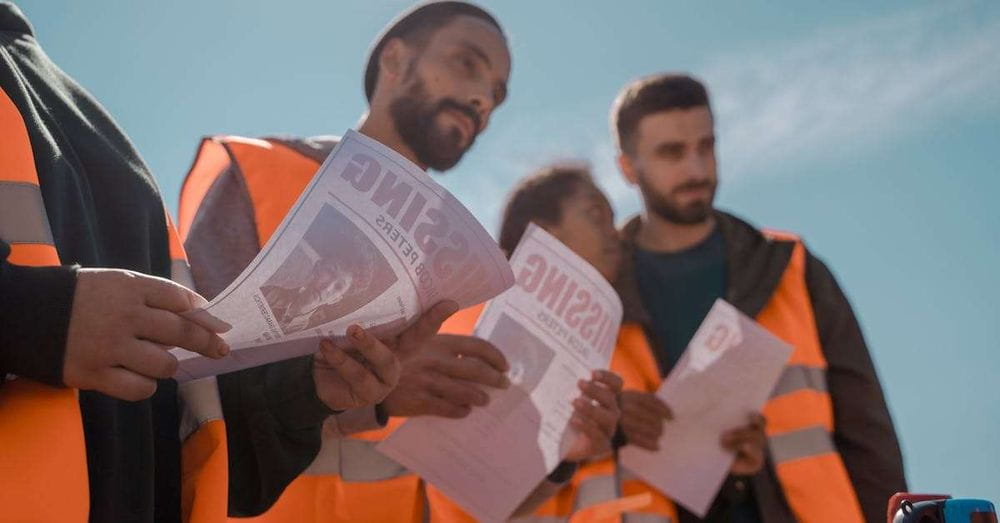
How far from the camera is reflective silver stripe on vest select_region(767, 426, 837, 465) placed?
11.4 feet

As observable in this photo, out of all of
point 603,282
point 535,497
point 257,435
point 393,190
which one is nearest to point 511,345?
point 603,282

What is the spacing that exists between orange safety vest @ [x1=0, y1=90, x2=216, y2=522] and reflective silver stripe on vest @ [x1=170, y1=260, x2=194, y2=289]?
315 mm

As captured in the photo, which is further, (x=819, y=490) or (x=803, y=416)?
(x=803, y=416)

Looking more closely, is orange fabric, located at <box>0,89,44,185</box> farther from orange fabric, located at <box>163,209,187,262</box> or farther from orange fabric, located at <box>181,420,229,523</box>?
orange fabric, located at <box>181,420,229,523</box>

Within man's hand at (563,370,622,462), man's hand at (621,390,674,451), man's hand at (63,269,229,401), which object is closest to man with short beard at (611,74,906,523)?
man's hand at (621,390,674,451)

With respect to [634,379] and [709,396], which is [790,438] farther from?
[634,379]

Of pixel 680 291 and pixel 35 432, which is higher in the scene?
pixel 680 291

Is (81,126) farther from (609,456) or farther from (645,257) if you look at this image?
(645,257)

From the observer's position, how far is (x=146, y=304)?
50.8 inches

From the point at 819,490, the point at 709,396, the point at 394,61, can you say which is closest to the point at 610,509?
the point at 709,396

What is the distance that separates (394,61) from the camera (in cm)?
363

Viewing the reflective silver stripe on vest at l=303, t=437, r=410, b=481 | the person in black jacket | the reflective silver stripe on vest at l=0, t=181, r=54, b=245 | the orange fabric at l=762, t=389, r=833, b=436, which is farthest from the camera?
the orange fabric at l=762, t=389, r=833, b=436

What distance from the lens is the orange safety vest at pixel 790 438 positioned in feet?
10.9

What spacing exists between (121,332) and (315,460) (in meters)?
1.32
